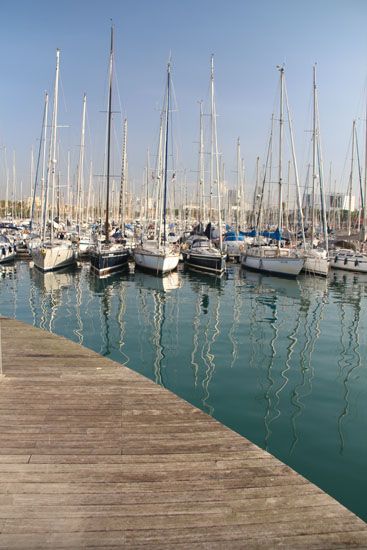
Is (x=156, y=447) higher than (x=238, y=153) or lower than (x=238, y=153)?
lower

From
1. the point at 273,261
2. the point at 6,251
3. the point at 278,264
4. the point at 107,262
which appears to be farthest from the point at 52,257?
the point at 278,264

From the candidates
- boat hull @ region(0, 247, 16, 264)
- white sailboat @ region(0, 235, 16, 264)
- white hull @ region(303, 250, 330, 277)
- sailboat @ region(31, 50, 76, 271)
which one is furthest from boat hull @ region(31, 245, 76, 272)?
white hull @ region(303, 250, 330, 277)

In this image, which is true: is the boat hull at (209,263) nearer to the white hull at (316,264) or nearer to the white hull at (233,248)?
the white hull at (316,264)

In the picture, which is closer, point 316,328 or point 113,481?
point 113,481

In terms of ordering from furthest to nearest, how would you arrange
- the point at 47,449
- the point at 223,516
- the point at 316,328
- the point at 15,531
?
the point at 316,328, the point at 47,449, the point at 223,516, the point at 15,531

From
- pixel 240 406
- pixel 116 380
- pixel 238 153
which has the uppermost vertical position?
pixel 238 153

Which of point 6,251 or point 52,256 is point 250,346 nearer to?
point 52,256

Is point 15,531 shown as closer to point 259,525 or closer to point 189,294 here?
point 259,525

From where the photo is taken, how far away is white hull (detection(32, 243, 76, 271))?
108 ft

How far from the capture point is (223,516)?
406cm

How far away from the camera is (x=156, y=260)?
107 ft

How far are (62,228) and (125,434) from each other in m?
53.5

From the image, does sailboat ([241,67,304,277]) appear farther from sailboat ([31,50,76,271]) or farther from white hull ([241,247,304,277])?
sailboat ([31,50,76,271])

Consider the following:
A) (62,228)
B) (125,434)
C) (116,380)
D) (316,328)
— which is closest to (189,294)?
(316,328)
